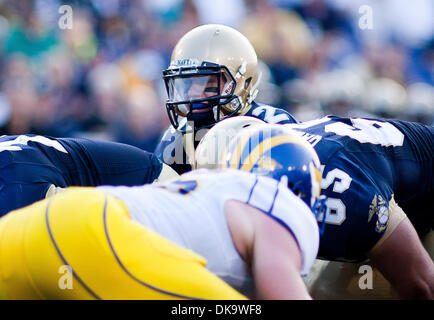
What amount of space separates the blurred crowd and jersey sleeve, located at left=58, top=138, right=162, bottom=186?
8.47 ft

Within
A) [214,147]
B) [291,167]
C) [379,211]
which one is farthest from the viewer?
[379,211]

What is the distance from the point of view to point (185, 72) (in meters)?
3.83

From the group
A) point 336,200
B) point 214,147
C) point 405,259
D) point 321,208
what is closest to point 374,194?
point 336,200

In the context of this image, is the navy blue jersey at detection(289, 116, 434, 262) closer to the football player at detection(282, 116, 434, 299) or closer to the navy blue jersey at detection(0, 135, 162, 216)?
the football player at detection(282, 116, 434, 299)

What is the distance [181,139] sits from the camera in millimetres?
4062

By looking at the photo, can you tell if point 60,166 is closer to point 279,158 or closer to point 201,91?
point 201,91

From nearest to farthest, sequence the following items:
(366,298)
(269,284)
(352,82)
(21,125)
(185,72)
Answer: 1. (269,284)
2. (366,298)
3. (185,72)
4. (21,125)
5. (352,82)

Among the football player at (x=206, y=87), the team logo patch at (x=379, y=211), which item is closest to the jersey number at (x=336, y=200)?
the team logo patch at (x=379, y=211)

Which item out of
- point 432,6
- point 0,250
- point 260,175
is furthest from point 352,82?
point 0,250

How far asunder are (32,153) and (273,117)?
130 cm

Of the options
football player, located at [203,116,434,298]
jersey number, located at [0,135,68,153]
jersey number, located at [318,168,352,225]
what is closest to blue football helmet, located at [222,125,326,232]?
football player, located at [203,116,434,298]

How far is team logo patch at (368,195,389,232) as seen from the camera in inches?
116

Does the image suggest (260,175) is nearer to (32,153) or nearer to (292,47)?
(32,153)

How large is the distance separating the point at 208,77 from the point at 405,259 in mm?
1509
